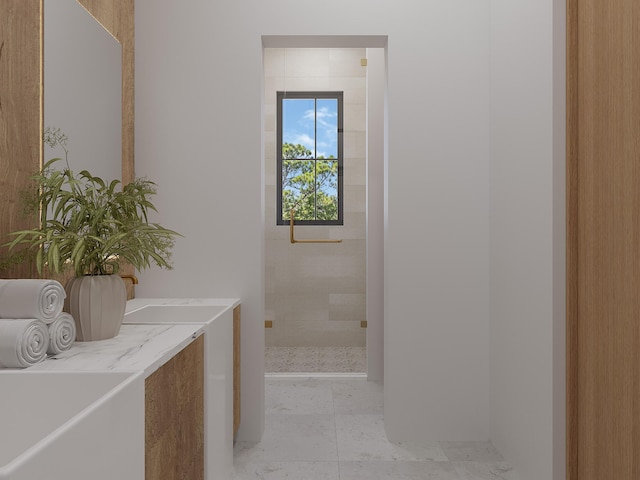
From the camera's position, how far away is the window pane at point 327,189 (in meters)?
4.59

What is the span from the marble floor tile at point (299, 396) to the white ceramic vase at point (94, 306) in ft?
5.39

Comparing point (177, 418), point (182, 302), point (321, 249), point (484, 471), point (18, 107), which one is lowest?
point (484, 471)

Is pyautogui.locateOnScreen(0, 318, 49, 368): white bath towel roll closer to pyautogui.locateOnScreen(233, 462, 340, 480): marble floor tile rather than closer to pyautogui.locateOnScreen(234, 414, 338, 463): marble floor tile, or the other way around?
pyautogui.locateOnScreen(233, 462, 340, 480): marble floor tile

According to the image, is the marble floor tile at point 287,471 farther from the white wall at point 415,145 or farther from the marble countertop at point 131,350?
the marble countertop at point 131,350

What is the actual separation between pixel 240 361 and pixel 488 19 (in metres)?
2.13

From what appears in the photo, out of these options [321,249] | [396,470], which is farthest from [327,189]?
[396,470]

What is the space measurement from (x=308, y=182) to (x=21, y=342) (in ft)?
11.7

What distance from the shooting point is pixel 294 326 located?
4531 mm

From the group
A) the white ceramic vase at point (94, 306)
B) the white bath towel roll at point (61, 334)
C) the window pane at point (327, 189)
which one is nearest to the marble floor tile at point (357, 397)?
the window pane at point (327, 189)

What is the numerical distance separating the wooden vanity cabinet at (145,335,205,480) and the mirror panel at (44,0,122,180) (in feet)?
2.81

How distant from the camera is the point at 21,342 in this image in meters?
1.15

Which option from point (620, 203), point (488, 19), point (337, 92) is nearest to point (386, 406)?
point (620, 203)

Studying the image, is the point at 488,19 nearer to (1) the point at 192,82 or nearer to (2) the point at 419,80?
(2) the point at 419,80

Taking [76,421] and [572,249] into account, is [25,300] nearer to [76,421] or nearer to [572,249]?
[76,421]
